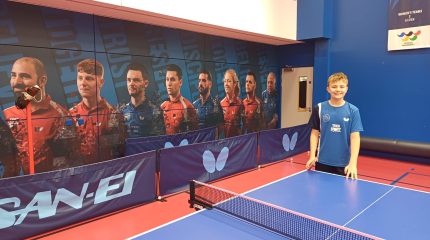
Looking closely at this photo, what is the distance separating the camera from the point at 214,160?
17.3 ft

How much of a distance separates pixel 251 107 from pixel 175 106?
2.80 metres

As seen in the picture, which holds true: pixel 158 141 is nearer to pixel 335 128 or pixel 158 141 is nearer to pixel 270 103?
pixel 335 128

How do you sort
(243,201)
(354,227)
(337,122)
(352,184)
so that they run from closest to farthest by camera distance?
1. (354,227)
2. (243,201)
3. (352,184)
4. (337,122)

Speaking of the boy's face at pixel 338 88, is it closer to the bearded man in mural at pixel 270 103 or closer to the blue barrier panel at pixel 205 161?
the blue barrier panel at pixel 205 161

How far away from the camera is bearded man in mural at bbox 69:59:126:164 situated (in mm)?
5484

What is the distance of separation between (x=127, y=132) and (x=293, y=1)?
5715mm

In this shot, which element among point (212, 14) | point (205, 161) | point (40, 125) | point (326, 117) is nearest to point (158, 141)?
point (205, 161)

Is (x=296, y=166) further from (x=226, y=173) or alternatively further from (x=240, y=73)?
(x=240, y=73)

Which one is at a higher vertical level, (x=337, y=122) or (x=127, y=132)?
(x=337, y=122)

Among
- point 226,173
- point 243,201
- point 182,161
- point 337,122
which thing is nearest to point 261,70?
point 226,173

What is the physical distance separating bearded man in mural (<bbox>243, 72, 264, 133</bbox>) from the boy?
17.8ft

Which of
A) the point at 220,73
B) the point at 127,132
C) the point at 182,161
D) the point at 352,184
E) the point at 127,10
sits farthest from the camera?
the point at 220,73

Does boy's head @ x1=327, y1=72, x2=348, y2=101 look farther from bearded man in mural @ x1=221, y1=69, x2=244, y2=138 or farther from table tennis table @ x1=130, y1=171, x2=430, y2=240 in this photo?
bearded man in mural @ x1=221, y1=69, x2=244, y2=138

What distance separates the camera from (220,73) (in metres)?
8.05
